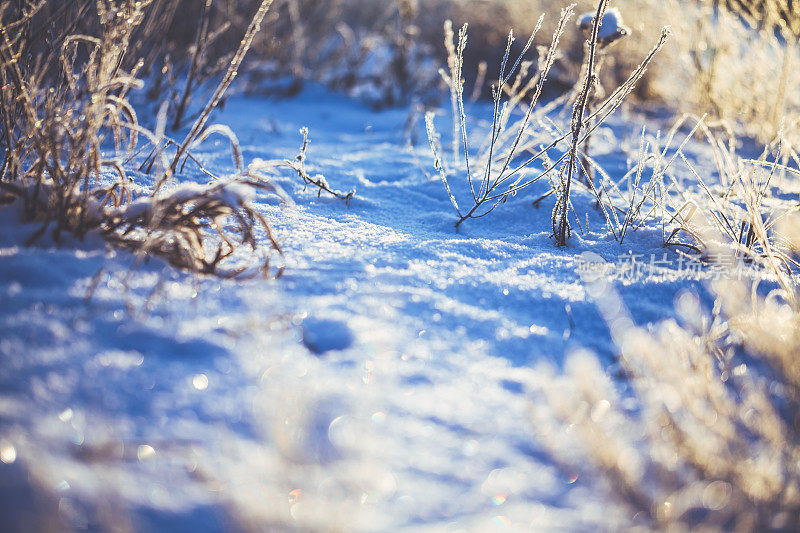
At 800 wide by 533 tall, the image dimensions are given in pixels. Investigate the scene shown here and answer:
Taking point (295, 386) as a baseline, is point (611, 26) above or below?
above

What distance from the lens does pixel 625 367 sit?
919 mm

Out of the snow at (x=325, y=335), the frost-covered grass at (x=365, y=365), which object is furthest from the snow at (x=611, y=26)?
the snow at (x=325, y=335)

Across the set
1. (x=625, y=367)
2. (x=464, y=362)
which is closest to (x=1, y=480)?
(x=464, y=362)

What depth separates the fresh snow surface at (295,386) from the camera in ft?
1.97

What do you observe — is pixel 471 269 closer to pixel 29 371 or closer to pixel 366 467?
pixel 366 467

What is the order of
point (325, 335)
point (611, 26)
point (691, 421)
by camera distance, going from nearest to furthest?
point (691, 421) < point (325, 335) < point (611, 26)

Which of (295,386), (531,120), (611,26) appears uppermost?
(611,26)

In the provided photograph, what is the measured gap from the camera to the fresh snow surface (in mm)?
600

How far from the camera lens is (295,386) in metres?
0.77

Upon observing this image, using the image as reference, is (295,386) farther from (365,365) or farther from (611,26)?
(611,26)

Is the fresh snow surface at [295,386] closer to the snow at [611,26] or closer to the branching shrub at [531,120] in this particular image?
the branching shrub at [531,120]

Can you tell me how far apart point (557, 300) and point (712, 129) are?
298 centimetres

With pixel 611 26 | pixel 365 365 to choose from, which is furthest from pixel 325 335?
pixel 611 26

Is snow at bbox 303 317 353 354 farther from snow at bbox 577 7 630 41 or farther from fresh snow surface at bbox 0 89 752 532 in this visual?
snow at bbox 577 7 630 41
